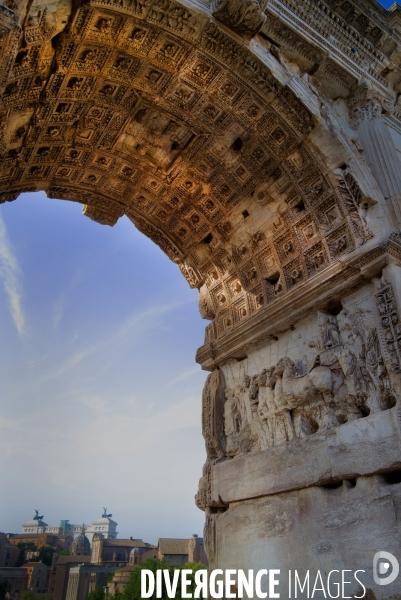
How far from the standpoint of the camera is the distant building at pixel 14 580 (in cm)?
4762

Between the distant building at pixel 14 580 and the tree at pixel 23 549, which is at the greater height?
the tree at pixel 23 549

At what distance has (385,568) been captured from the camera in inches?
178

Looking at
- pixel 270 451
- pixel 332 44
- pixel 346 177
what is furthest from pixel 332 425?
pixel 332 44

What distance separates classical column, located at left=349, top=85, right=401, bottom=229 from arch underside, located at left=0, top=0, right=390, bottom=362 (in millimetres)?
488

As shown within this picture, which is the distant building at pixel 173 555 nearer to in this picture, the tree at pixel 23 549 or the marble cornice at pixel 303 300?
the tree at pixel 23 549

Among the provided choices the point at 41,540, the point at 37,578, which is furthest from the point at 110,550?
the point at 41,540

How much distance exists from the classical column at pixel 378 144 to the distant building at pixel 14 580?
179ft

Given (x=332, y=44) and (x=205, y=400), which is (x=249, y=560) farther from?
(x=332, y=44)

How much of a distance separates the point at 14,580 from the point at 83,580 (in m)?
11.7

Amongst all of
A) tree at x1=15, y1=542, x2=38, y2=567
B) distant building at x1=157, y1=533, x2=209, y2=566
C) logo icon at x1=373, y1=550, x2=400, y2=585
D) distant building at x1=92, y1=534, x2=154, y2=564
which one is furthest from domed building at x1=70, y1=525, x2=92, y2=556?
logo icon at x1=373, y1=550, x2=400, y2=585

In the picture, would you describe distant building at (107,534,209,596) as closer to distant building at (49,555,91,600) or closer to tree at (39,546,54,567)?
distant building at (49,555,91,600)

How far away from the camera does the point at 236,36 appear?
6039 mm

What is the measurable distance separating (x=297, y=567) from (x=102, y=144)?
6.42 m

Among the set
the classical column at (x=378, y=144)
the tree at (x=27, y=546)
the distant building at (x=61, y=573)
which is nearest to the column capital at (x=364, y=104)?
the classical column at (x=378, y=144)
